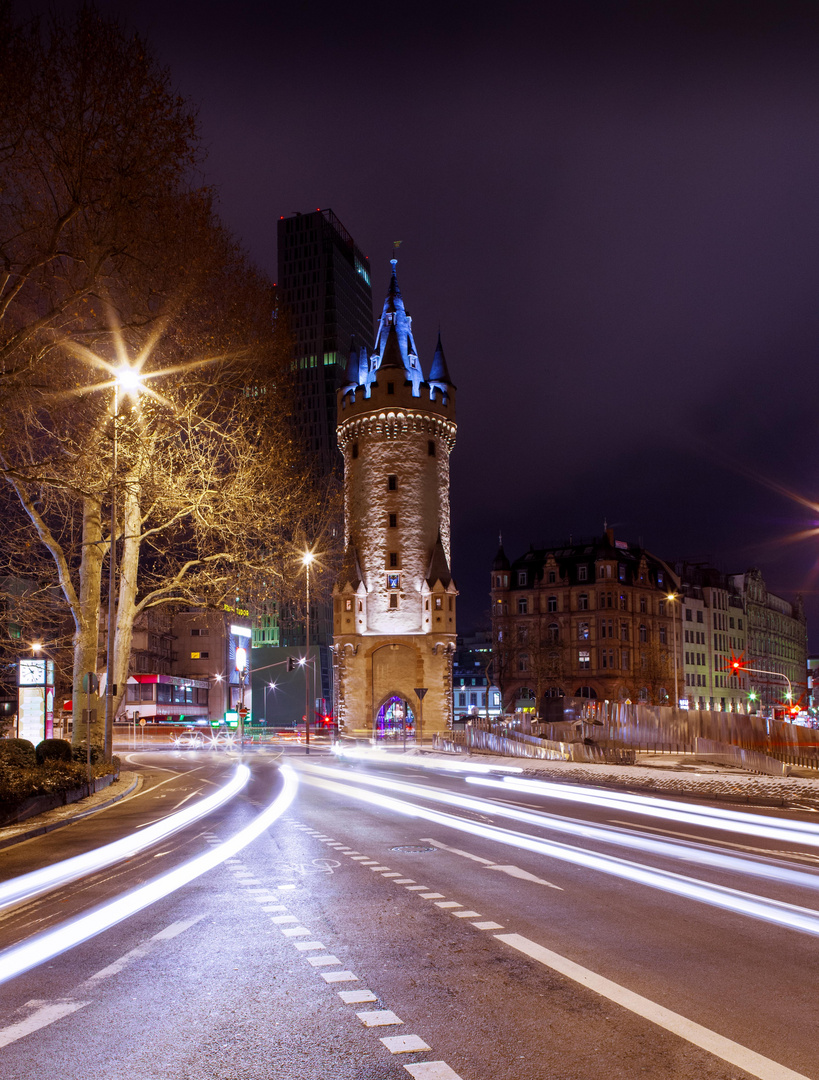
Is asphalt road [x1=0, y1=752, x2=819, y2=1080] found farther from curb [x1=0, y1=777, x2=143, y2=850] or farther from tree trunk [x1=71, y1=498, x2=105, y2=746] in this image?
tree trunk [x1=71, y1=498, x2=105, y2=746]

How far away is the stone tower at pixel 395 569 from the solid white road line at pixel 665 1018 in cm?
5543

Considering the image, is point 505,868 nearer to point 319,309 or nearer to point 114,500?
point 114,500

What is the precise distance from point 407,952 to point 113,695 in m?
20.5

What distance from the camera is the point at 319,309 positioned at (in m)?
145

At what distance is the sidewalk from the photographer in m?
19.1

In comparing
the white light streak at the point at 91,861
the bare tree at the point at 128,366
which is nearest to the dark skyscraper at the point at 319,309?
the bare tree at the point at 128,366

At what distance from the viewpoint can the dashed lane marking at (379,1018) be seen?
5.15 meters

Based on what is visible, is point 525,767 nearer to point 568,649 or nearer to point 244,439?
point 244,439

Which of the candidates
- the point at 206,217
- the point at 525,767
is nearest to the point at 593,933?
the point at 206,217

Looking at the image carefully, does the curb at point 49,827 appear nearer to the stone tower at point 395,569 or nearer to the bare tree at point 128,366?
the bare tree at point 128,366

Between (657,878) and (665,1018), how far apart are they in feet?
16.1

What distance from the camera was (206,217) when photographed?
815 inches

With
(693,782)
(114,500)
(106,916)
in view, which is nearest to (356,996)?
(106,916)

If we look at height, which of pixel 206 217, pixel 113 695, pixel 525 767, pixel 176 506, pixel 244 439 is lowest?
pixel 525 767
